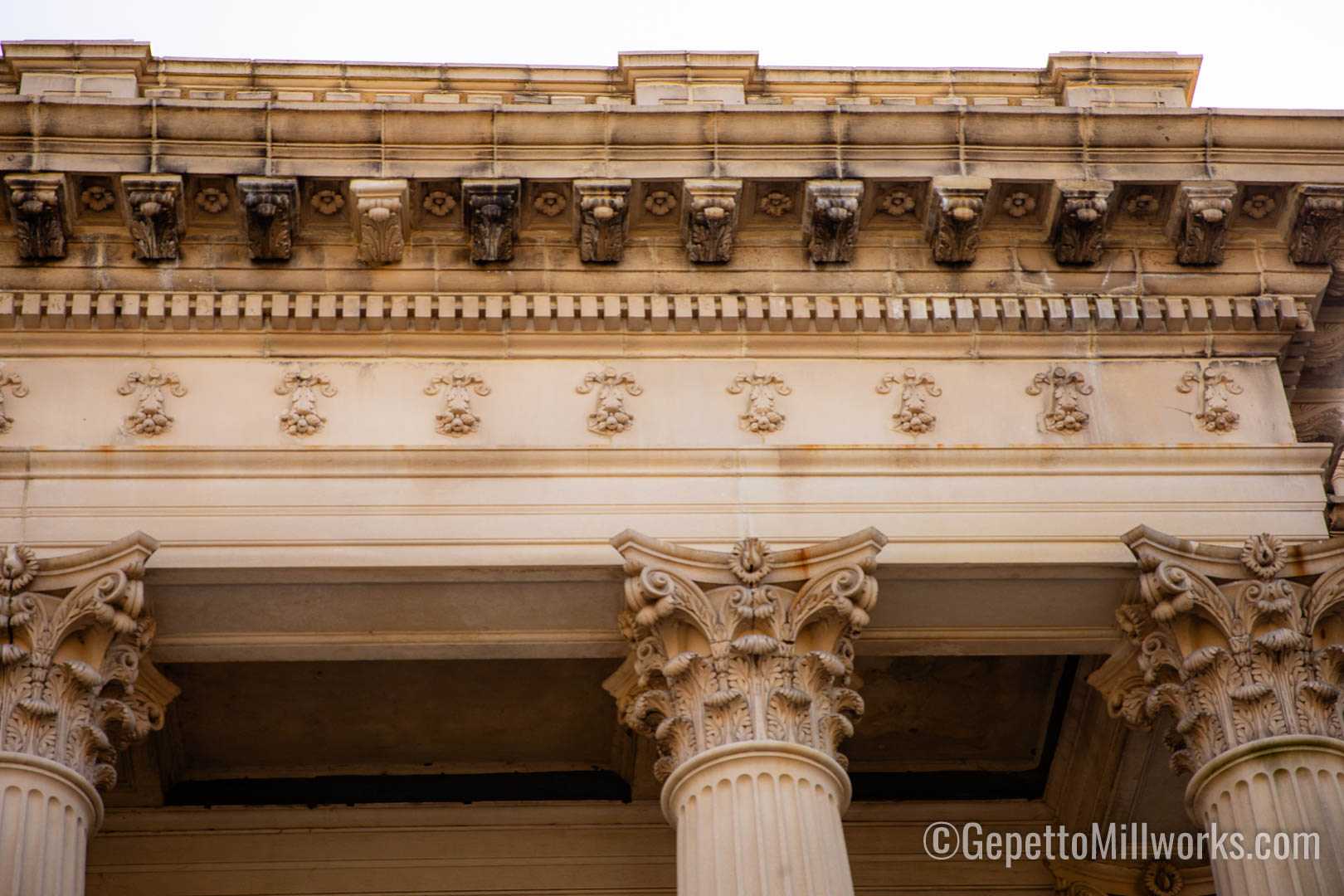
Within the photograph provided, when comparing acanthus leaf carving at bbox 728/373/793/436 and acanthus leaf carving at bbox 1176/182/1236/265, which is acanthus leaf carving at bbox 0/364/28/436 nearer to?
acanthus leaf carving at bbox 728/373/793/436

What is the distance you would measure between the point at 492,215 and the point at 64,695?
520 cm

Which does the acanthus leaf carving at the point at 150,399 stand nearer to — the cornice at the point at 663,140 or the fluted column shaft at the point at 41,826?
the cornice at the point at 663,140

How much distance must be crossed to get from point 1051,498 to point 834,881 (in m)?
3.89

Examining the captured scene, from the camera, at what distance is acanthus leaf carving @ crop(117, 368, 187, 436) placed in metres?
16.0

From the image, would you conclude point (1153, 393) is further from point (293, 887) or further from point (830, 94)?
point (293, 887)

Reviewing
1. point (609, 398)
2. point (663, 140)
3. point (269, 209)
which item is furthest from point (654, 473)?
point (269, 209)

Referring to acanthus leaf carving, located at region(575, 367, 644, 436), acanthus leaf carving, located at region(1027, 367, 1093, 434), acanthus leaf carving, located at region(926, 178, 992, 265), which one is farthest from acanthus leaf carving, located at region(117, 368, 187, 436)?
acanthus leaf carving, located at region(1027, 367, 1093, 434)

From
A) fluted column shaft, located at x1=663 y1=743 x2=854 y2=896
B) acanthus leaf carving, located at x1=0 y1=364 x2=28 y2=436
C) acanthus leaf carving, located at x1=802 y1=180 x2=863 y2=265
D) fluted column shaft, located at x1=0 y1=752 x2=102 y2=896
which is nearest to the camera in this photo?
fluted column shaft, located at x1=0 y1=752 x2=102 y2=896

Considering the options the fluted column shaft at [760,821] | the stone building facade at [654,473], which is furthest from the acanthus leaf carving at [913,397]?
the fluted column shaft at [760,821]

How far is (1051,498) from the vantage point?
1591cm

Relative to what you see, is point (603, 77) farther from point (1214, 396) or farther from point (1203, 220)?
point (1214, 396)

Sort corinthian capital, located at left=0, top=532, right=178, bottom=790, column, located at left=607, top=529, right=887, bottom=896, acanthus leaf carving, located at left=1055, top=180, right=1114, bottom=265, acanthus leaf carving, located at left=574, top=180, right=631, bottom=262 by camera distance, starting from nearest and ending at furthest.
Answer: column, located at left=607, top=529, right=887, bottom=896 → corinthian capital, located at left=0, top=532, right=178, bottom=790 → acanthus leaf carving, located at left=574, top=180, right=631, bottom=262 → acanthus leaf carving, located at left=1055, top=180, right=1114, bottom=265

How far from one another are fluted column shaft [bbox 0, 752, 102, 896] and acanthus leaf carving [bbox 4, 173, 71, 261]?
467cm

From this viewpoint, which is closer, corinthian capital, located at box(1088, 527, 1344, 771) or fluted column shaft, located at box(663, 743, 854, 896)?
fluted column shaft, located at box(663, 743, 854, 896)
